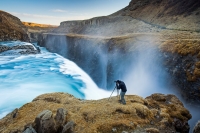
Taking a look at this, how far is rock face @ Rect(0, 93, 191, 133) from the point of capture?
12109 mm

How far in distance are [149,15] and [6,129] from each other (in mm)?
90744

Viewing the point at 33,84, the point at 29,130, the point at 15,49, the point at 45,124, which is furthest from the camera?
the point at 15,49

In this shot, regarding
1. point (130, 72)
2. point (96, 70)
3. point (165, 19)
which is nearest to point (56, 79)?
point (96, 70)

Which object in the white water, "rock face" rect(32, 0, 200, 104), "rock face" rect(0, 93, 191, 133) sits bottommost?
the white water

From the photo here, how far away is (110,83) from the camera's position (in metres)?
39.0

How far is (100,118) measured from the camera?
13.5 meters

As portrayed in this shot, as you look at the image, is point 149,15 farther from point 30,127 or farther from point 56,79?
point 30,127

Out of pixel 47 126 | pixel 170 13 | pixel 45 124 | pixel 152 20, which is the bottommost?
pixel 47 126

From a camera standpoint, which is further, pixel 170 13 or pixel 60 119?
pixel 170 13

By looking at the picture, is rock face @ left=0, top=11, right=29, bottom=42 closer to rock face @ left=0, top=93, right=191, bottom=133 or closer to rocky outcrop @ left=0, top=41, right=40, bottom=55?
rocky outcrop @ left=0, top=41, right=40, bottom=55

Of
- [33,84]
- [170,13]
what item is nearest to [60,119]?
[33,84]

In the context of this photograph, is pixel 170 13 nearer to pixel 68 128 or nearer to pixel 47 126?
pixel 68 128

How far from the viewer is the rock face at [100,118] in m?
12.1

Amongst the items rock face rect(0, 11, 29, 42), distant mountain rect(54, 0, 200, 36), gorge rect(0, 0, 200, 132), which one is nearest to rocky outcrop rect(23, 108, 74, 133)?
gorge rect(0, 0, 200, 132)
